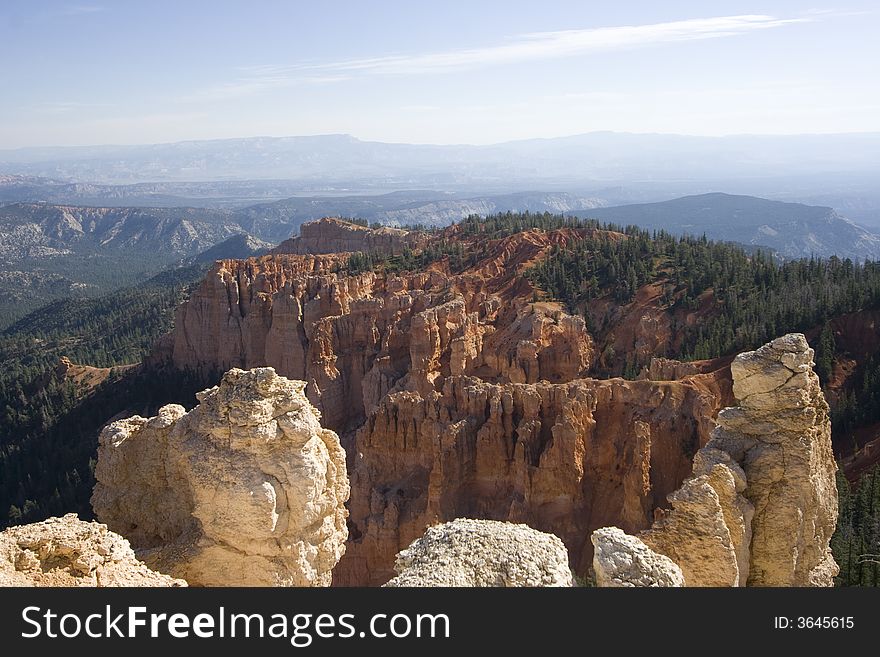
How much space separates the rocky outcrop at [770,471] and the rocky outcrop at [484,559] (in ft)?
10.3

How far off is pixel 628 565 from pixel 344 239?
335ft

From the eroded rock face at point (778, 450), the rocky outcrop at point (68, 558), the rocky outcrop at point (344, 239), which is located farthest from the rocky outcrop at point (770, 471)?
the rocky outcrop at point (344, 239)

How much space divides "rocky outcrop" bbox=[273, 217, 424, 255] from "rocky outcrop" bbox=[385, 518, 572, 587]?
266ft

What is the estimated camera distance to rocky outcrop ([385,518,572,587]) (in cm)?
994

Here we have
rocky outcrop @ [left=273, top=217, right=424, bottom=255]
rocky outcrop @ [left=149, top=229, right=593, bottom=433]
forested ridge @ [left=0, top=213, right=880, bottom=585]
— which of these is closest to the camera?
forested ridge @ [left=0, top=213, right=880, bottom=585]

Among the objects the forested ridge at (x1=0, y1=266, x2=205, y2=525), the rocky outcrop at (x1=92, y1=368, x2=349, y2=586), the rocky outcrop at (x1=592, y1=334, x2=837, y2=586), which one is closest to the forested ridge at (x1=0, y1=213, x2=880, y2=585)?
the forested ridge at (x1=0, y1=266, x2=205, y2=525)

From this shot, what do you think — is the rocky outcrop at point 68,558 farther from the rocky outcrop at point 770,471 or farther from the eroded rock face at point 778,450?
the eroded rock face at point 778,450

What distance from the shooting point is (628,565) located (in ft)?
33.7

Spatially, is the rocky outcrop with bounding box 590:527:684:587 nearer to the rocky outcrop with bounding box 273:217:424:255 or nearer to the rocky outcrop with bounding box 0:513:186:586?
the rocky outcrop with bounding box 0:513:186:586

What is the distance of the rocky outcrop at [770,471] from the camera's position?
1316 centimetres

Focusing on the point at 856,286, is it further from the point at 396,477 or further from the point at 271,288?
the point at 271,288

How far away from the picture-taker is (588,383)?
103 ft

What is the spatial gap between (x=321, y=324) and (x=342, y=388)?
5.13 meters
